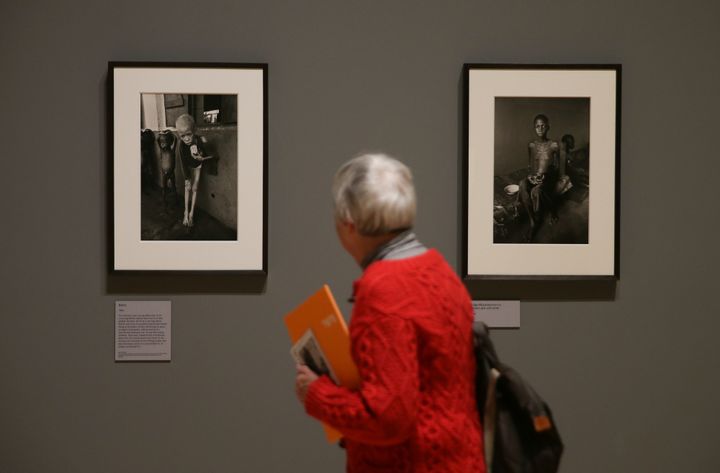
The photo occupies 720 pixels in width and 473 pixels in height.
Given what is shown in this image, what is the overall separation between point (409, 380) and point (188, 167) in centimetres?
144

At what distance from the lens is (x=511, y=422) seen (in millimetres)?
1574

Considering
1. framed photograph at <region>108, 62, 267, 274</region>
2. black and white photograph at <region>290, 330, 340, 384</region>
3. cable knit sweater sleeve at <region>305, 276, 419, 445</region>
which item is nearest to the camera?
cable knit sweater sleeve at <region>305, 276, 419, 445</region>

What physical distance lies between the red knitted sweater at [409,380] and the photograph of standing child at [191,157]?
3.85 ft

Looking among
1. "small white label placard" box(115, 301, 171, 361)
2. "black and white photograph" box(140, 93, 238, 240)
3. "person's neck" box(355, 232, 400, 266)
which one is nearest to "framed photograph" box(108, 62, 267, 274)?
"black and white photograph" box(140, 93, 238, 240)

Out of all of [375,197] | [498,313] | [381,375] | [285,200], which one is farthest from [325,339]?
[498,313]

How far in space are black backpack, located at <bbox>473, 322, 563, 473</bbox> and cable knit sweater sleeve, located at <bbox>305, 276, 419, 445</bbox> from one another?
0.28 metres

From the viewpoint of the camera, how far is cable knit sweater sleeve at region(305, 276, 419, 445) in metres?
1.35

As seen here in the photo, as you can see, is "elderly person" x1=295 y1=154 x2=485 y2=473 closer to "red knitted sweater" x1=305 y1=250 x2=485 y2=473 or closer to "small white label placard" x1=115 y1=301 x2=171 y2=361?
"red knitted sweater" x1=305 y1=250 x2=485 y2=473

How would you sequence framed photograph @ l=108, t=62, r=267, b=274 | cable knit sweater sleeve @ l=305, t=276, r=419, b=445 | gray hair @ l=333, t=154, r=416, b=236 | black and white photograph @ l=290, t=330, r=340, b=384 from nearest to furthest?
cable knit sweater sleeve @ l=305, t=276, r=419, b=445
gray hair @ l=333, t=154, r=416, b=236
black and white photograph @ l=290, t=330, r=340, b=384
framed photograph @ l=108, t=62, r=267, b=274

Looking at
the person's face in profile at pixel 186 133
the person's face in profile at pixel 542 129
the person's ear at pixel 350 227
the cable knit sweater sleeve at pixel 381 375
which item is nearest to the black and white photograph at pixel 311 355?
the cable knit sweater sleeve at pixel 381 375

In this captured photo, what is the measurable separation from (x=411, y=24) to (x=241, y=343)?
4.51 ft

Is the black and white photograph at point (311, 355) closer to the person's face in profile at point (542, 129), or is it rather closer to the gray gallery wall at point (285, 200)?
the gray gallery wall at point (285, 200)

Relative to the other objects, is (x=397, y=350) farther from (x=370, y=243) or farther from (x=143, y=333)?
(x=143, y=333)

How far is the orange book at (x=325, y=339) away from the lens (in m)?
1.53
